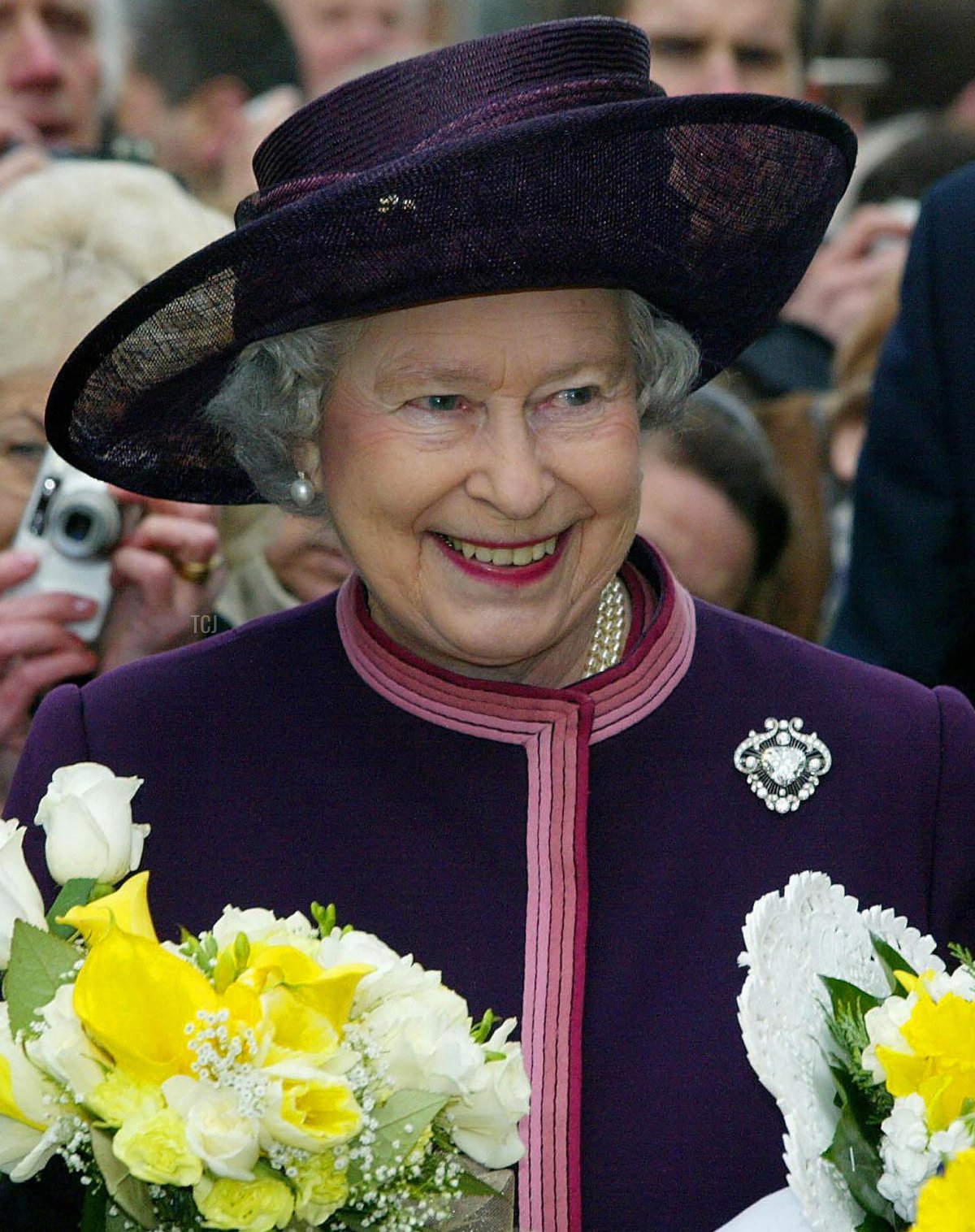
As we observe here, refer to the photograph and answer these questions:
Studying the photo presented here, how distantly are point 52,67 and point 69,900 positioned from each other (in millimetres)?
2699

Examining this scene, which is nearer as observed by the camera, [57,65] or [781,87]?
[57,65]

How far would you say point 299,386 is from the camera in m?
2.41

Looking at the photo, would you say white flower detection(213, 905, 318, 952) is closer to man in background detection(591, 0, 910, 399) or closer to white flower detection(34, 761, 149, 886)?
white flower detection(34, 761, 149, 886)

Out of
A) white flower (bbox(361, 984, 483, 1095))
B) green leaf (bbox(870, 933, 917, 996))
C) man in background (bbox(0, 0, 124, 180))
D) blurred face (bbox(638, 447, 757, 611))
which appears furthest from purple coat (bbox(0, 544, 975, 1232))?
man in background (bbox(0, 0, 124, 180))

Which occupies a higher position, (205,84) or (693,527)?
(205,84)

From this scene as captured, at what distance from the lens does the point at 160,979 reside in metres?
1.58

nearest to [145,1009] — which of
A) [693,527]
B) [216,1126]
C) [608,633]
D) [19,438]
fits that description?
[216,1126]

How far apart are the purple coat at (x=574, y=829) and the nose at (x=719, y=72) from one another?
2.20m

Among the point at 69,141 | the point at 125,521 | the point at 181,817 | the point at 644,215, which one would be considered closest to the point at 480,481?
the point at 644,215

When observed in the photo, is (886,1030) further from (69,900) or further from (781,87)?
(781,87)

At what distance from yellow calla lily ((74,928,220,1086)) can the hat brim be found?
854 millimetres

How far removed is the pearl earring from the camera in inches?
98.1

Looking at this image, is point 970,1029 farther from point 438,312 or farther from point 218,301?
point 218,301

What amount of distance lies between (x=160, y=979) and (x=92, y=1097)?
0.10 meters
